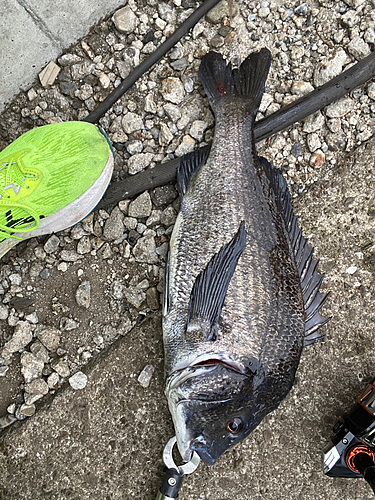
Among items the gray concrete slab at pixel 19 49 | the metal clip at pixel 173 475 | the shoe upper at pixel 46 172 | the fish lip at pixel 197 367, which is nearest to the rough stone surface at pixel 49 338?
the shoe upper at pixel 46 172

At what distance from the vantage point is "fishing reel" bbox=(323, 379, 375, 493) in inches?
90.7

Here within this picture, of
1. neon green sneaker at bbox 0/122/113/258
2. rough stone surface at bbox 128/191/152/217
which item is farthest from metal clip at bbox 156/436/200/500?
neon green sneaker at bbox 0/122/113/258

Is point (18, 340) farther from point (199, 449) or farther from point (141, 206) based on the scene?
point (199, 449)

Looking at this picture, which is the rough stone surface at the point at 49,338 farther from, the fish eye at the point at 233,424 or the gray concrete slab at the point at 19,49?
the gray concrete slab at the point at 19,49

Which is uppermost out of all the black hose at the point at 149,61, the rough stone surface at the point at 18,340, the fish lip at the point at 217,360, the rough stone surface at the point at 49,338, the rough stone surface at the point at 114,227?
the black hose at the point at 149,61

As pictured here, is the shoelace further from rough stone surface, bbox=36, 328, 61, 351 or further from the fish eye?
the fish eye

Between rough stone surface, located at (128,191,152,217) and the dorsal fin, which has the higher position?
rough stone surface, located at (128,191,152,217)

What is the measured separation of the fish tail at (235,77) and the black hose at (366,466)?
2.21 metres

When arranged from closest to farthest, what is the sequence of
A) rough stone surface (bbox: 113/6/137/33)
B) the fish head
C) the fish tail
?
1. the fish head
2. the fish tail
3. rough stone surface (bbox: 113/6/137/33)

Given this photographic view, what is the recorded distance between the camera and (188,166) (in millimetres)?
2584

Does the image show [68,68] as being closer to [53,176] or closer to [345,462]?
[53,176]

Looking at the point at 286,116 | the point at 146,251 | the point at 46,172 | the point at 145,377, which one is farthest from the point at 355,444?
the point at 46,172

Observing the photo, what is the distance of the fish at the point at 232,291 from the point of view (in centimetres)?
210

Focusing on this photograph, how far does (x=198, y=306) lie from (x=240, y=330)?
26 cm
